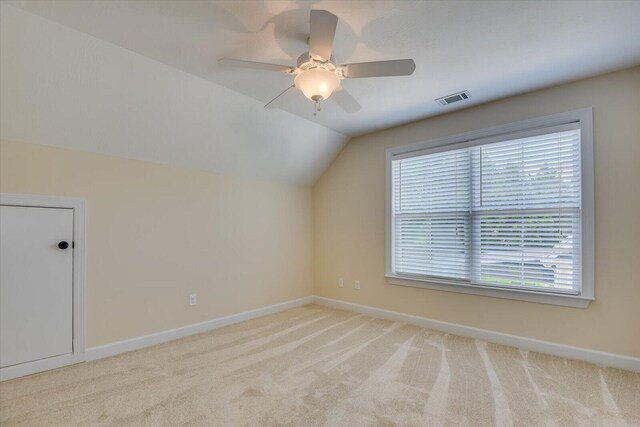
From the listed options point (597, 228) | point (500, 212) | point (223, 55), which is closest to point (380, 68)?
point (223, 55)

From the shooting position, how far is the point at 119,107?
2.58 meters

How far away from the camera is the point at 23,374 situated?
242 centimetres

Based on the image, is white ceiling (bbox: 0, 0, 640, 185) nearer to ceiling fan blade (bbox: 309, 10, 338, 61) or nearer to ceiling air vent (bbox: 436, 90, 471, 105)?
ceiling air vent (bbox: 436, 90, 471, 105)

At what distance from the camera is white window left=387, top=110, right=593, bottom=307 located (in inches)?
108

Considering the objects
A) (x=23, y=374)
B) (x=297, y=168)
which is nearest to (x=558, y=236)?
(x=297, y=168)

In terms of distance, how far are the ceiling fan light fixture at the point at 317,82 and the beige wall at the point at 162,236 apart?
2.04m

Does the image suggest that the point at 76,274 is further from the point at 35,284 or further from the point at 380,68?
the point at 380,68

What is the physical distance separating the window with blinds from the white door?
3445mm

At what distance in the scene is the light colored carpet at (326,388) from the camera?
76.0 inches

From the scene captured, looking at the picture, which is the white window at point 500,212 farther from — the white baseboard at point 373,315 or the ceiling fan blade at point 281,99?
the ceiling fan blade at point 281,99

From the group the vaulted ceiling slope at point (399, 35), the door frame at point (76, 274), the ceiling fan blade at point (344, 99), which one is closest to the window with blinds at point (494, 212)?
the vaulted ceiling slope at point (399, 35)

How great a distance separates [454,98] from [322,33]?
6.56 ft

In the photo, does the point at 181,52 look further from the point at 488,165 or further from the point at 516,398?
the point at 516,398

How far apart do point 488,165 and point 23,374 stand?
4.59 metres
